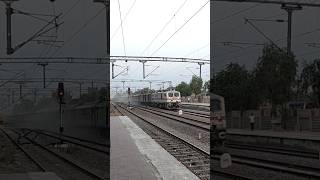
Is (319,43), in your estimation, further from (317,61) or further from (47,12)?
(47,12)

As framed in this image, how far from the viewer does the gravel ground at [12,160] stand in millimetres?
10688

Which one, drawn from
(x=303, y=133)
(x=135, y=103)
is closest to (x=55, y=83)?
(x=303, y=133)

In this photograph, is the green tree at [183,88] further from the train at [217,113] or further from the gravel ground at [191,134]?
the train at [217,113]

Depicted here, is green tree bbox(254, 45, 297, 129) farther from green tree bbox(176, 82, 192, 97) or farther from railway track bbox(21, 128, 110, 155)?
green tree bbox(176, 82, 192, 97)

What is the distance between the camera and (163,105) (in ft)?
131

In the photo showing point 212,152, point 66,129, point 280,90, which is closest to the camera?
point 66,129

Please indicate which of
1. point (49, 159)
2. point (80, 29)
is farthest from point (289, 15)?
point (49, 159)

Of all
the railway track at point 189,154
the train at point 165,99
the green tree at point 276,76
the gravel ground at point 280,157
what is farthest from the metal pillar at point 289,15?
the train at point 165,99

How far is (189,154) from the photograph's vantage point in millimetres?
15414

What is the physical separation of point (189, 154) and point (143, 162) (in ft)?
6.88

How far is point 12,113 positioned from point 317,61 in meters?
13.4

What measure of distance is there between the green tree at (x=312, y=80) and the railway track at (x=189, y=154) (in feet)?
18.7

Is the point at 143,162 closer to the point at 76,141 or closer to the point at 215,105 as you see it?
the point at 76,141

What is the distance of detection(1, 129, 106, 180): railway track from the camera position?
1082 cm
